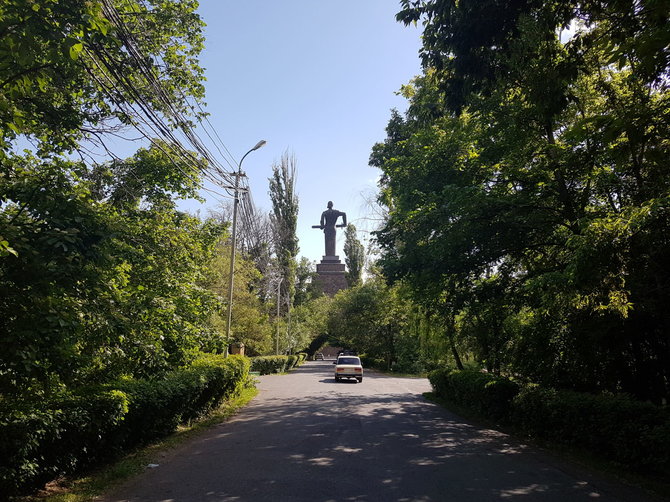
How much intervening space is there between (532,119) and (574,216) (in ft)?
7.73

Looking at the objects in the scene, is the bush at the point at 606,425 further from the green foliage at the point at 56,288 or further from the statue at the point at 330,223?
the statue at the point at 330,223

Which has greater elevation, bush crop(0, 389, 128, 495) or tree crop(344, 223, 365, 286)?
tree crop(344, 223, 365, 286)

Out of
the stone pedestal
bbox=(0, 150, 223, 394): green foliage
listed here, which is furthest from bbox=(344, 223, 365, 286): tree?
bbox=(0, 150, 223, 394): green foliage

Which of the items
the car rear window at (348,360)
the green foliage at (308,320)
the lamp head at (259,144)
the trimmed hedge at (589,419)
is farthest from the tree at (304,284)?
the trimmed hedge at (589,419)

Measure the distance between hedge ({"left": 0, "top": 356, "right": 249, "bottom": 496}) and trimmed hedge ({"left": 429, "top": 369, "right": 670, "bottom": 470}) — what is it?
304 inches

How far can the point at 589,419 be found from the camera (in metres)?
7.90

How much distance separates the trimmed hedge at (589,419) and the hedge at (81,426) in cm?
772

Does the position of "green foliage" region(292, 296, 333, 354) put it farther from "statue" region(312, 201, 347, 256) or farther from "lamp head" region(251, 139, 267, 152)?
"lamp head" region(251, 139, 267, 152)

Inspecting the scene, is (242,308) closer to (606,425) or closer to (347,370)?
(347,370)

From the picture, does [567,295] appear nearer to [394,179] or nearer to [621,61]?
[621,61]

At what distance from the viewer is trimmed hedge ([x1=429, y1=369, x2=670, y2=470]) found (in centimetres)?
655

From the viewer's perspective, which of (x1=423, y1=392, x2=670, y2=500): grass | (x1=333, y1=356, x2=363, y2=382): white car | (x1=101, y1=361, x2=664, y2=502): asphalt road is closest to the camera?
(x1=101, y1=361, x2=664, y2=502): asphalt road

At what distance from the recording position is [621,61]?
489cm

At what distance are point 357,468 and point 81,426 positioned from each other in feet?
13.5
